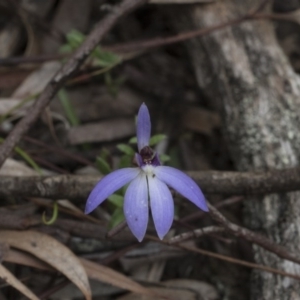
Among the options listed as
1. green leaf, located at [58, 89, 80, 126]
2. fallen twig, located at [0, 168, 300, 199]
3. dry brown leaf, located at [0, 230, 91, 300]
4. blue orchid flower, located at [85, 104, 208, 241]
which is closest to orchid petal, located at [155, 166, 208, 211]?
blue orchid flower, located at [85, 104, 208, 241]

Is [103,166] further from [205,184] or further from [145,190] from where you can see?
[145,190]

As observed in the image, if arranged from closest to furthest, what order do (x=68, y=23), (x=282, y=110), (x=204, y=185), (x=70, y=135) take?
(x=204, y=185), (x=282, y=110), (x=70, y=135), (x=68, y=23)

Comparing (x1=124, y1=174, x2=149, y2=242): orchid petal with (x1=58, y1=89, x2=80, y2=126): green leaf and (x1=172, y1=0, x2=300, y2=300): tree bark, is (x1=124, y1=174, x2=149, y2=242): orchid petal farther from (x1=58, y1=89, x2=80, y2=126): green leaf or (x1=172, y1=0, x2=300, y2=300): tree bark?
(x1=58, y1=89, x2=80, y2=126): green leaf

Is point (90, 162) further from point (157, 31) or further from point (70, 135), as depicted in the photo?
point (157, 31)

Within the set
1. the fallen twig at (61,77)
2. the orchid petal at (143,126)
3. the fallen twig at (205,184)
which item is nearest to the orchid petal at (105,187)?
the orchid petal at (143,126)

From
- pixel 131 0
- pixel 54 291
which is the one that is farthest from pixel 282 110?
pixel 54 291

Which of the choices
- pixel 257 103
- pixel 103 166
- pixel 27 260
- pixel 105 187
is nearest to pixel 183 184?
pixel 105 187
